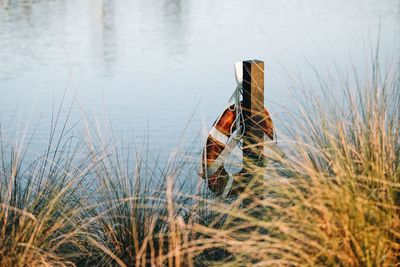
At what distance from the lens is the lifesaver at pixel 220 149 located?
13.6 feet

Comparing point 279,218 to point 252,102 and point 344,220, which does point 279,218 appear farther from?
point 252,102

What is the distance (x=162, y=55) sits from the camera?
1358cm

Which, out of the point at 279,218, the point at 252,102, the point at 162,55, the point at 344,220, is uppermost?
the point at 252,102

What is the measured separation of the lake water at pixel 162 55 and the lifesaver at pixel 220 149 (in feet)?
1.20

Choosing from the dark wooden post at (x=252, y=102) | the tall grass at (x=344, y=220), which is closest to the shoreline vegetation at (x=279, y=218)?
the tall grass at (x=344, y=220)

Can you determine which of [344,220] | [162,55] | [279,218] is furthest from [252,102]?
[162,55]

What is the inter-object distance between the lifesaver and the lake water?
14.4 inches

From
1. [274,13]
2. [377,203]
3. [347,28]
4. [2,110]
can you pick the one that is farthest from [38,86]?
[274,13]

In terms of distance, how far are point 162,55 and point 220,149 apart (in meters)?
9.38

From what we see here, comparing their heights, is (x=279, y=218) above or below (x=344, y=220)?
below

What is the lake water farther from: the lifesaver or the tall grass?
the tall grass

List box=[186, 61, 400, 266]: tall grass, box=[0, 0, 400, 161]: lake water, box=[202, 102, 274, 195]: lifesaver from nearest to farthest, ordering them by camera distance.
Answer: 1. box=[186, 61, 400, 266]: tall grass
2. box=[202, 102, 274, 195]: lifesaver
3. box=[0, 0, 400, 161]: lake water

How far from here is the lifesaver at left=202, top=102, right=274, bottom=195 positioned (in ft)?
13.6

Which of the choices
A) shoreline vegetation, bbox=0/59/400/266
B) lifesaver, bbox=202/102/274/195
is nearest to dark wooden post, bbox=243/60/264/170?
lifesaver, bbox=202/102/274/195
